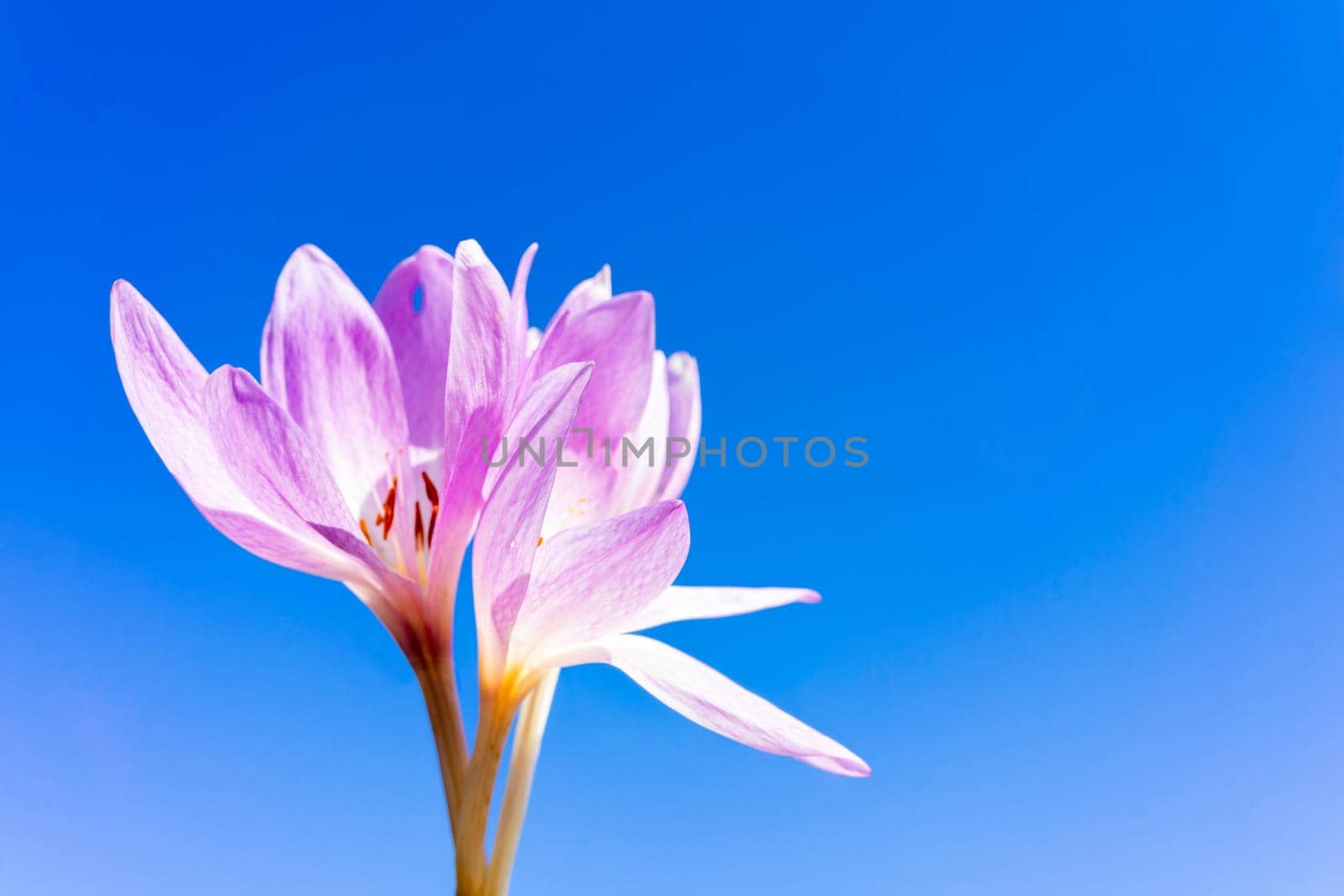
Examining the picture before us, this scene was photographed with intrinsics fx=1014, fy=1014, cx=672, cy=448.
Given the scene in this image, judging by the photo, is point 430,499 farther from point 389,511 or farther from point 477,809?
point 477,809

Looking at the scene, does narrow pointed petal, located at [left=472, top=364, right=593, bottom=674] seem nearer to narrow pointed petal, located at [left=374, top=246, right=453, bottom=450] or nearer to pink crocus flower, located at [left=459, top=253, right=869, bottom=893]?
pink crocus flower, located at [left=459, top=253, right=869, bottom=893]

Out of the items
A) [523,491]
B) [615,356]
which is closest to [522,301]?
[615,356]

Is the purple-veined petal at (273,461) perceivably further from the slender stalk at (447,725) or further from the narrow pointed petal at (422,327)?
the narrow pointed petal at (422,327)

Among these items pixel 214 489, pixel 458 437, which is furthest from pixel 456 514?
pixel 214 489

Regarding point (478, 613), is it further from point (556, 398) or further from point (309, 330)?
point (309, 330)

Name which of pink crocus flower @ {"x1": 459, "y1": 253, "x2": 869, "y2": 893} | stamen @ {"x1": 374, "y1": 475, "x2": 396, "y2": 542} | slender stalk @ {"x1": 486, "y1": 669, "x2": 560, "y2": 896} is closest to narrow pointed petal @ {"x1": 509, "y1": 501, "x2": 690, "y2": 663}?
pink crocus flower @ {"x1": 459, "y1": 253, "x2": 869, "y2": 893}

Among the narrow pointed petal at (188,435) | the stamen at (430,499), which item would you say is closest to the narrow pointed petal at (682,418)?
the stamen at (430,499)
